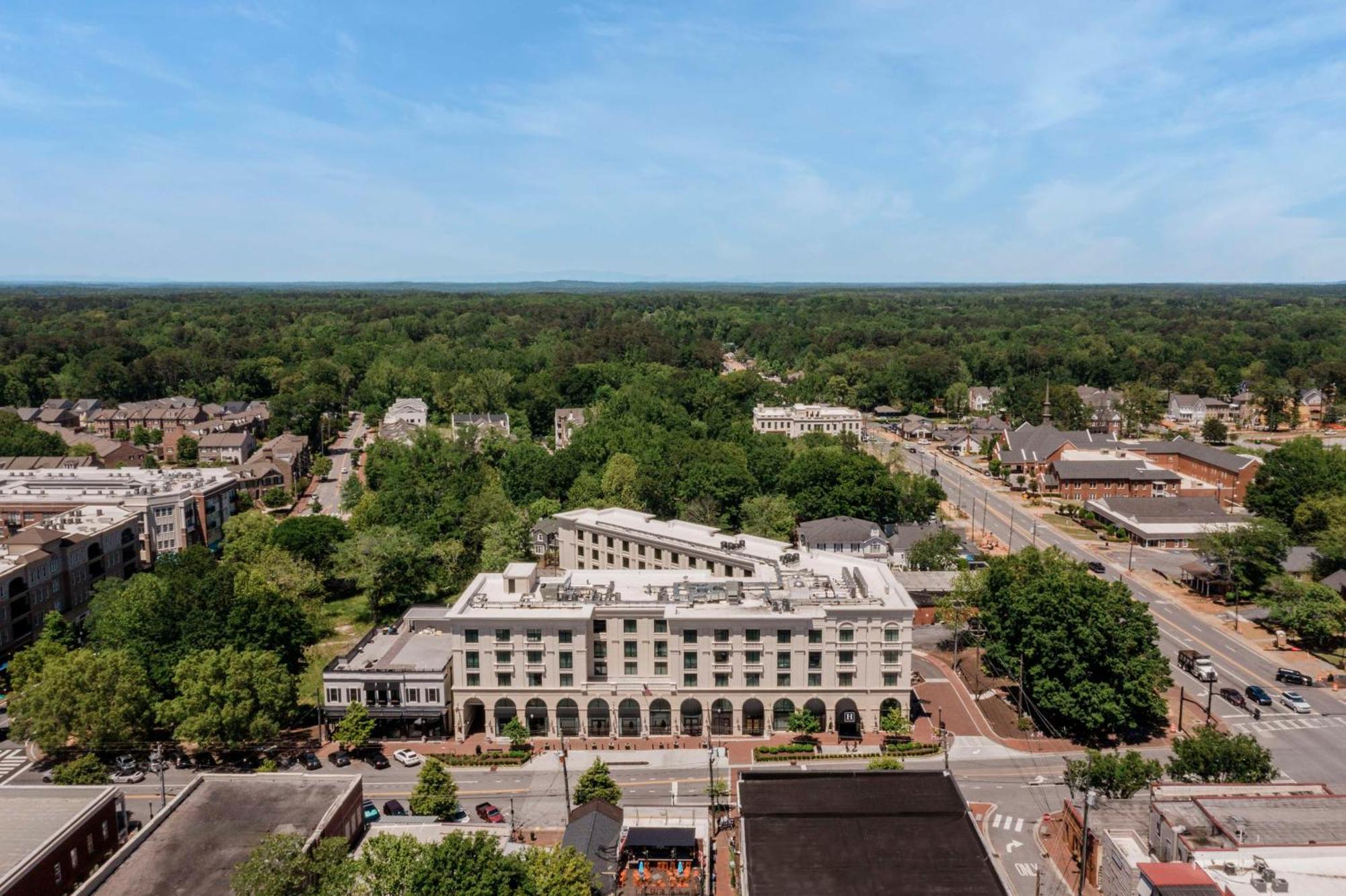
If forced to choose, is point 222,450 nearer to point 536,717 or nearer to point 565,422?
point 565,422

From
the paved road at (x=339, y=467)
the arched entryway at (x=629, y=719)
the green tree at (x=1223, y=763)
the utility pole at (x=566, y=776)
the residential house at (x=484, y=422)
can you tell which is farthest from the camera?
the residential house at (x=484, y=422)

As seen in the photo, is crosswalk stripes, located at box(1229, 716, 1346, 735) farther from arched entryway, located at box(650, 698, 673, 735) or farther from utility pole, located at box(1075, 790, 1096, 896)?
arched entryway, located at box(650, 698, 673, 735)

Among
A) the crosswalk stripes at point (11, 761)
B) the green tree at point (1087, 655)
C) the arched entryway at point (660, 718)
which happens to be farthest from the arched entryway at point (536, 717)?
the green tree at point (1087, 655)

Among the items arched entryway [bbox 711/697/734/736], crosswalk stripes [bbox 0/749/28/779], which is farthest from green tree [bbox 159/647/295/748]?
arched entryway [bbox 711/697/734/736]

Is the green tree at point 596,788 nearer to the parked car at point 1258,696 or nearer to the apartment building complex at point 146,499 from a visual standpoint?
the parked car at point 1258,696

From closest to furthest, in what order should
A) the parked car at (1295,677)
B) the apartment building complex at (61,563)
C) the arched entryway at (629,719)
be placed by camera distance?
1. the arched entryway at (629,719)
2. the parked car at (1295,677)
3. the apartment building complex at (61,563)

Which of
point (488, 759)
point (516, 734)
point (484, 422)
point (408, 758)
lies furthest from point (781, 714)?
point (484, 422)

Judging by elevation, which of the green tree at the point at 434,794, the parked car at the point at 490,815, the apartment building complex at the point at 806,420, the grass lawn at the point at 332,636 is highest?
the apartment building complex at the point at 806,420

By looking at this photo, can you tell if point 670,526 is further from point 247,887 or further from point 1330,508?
point 1330,508
